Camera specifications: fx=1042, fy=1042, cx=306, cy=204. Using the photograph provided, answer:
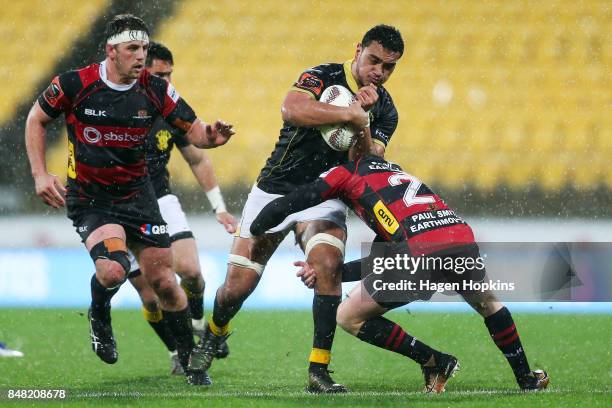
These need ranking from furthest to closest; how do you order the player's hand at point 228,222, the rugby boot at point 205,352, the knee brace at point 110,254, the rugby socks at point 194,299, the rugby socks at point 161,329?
the rugby socks at point 194,299, the player's hand at point 228,222, the rugby socks at point 161,329, the rugby boot at point 205,352, the knee brace at point 110,254

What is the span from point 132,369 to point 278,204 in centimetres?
224

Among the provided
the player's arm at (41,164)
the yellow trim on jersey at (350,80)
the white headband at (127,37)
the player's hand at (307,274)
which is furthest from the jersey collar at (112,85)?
the player's hand at (307,274)

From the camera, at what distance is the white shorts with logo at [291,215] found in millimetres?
6117

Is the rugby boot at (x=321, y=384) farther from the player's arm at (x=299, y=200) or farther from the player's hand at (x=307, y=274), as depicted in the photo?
the player's arm at (x=299, y=200)

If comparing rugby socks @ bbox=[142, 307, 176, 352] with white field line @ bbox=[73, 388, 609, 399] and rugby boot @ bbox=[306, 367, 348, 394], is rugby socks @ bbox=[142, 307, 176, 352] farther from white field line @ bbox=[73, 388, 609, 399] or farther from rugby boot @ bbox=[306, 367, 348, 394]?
Result: rugby boot @ bbox=[306, 367, 348, 394]

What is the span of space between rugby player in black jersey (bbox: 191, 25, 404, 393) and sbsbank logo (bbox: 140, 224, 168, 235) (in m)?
0.47

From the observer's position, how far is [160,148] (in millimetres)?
8008

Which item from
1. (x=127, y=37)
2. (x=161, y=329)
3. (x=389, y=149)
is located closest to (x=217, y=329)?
(x=161, y=329)

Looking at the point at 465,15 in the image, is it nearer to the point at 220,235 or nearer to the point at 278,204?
the point at 220,235

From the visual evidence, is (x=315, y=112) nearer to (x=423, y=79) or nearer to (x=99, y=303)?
(x=99, y=303)

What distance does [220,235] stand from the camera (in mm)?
13211

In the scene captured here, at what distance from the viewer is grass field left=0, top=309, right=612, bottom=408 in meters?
5.42

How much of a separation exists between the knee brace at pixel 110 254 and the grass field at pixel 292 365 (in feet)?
2.40

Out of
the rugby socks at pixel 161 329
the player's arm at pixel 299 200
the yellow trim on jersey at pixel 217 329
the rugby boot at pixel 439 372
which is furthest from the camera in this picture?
the rugby socks at pixel 161 329
